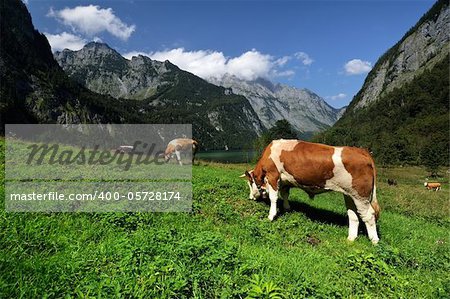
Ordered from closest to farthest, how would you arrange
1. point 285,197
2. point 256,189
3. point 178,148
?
point 285,197 < point 256,189 < point 178,148

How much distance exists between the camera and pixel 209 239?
6.72m

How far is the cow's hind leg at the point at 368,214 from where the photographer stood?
1098 cm

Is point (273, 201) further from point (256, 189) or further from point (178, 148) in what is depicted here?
point (178, 148)

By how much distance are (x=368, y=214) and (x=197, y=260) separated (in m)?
7.29

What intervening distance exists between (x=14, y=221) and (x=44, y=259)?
6.87 ft

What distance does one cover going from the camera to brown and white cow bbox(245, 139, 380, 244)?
10.9m

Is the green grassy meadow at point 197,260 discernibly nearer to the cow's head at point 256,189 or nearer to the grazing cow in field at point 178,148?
the cow's head at point 256,189

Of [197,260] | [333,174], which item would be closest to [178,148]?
[333,174]

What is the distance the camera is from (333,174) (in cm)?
1119

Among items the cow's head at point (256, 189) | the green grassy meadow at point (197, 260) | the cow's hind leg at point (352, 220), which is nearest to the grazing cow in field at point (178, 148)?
the cow's head at point (256, 189)

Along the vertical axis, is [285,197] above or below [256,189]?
below

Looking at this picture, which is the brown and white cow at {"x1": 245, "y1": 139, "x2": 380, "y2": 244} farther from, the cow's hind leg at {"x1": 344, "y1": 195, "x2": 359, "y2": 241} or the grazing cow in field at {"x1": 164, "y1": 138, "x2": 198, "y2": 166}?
the grazing cow in field at {"x1": 164, "y1": 138, "x2": 198, "y2": 166}

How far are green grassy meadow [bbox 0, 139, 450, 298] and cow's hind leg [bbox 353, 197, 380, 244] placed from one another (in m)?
0.42

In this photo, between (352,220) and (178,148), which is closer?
(352,220)
